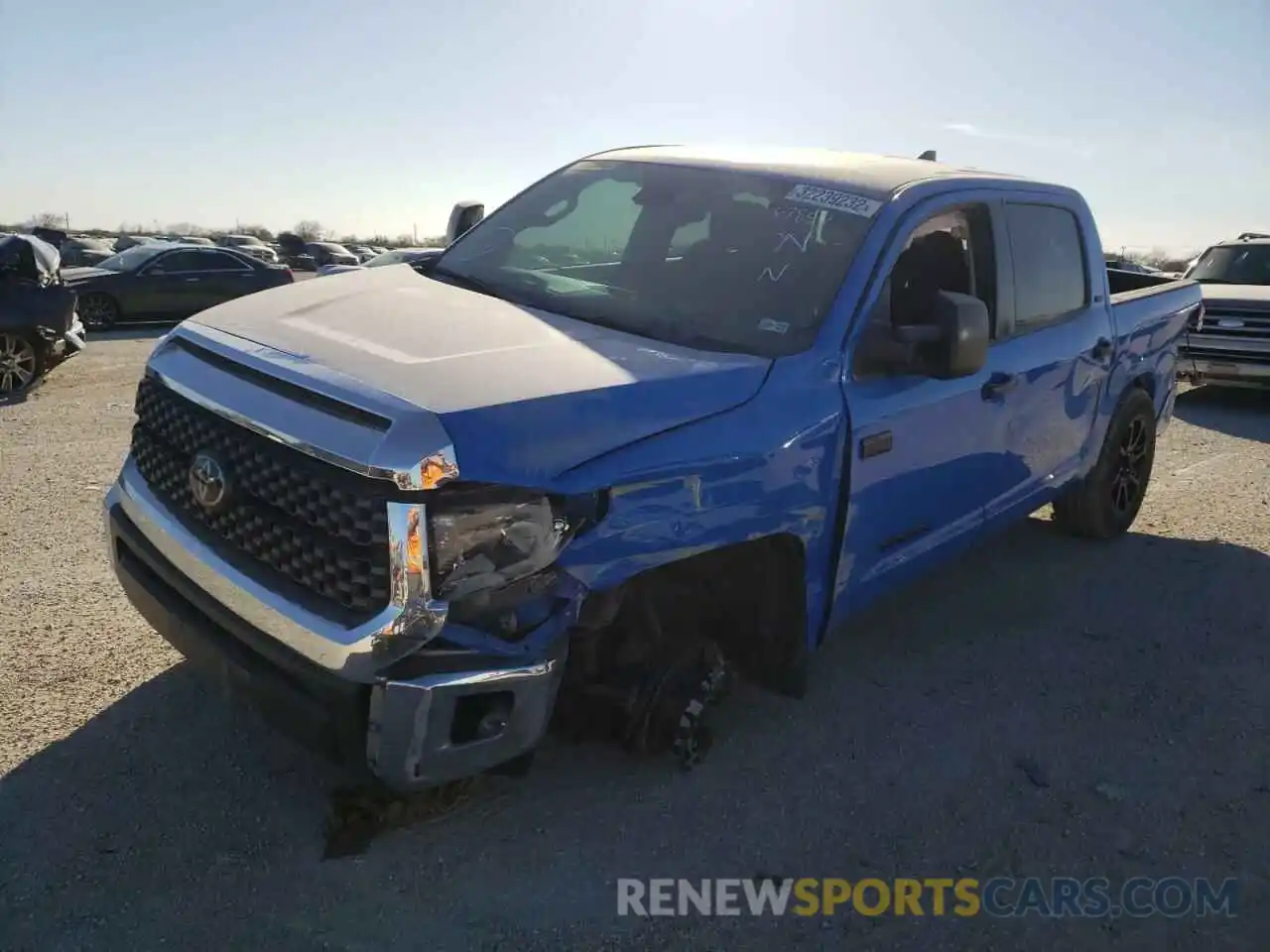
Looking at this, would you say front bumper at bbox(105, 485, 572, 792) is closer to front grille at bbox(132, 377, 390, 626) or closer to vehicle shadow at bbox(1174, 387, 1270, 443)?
front grille at bbox(132, 377, 390, 626)

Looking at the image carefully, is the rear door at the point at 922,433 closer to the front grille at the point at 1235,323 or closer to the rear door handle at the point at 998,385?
the rear door handle at the point at 998,385

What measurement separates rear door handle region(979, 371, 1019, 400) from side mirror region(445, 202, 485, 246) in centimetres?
245

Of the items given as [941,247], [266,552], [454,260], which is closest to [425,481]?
[266,552]

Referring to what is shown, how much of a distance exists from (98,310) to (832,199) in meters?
14.4

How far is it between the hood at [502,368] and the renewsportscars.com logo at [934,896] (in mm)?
1190

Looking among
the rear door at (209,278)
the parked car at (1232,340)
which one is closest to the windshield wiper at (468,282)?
the parked car at (1232,340)

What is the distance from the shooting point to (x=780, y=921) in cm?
263

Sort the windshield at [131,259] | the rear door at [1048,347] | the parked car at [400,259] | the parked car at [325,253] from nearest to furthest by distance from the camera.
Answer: the rear door at [1048,347] < the parked car at [400,259] < the windshield at [131,259] < the parked car at [325,253]

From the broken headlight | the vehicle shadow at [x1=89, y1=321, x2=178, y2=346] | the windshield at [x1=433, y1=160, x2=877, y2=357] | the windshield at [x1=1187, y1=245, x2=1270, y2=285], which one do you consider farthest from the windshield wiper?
the vehicle shadow at [x1=89, y1=321, x2=178, y2=346]

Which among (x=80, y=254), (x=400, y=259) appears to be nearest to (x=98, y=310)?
(x=400, y=259)

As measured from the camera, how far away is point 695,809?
3.03m

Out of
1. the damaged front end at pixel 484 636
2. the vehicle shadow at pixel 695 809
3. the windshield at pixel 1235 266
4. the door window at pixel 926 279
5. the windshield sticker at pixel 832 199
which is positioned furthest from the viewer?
the windshield at pixel 1235 266

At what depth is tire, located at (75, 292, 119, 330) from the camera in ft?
48.7

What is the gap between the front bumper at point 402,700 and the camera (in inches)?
91.0
